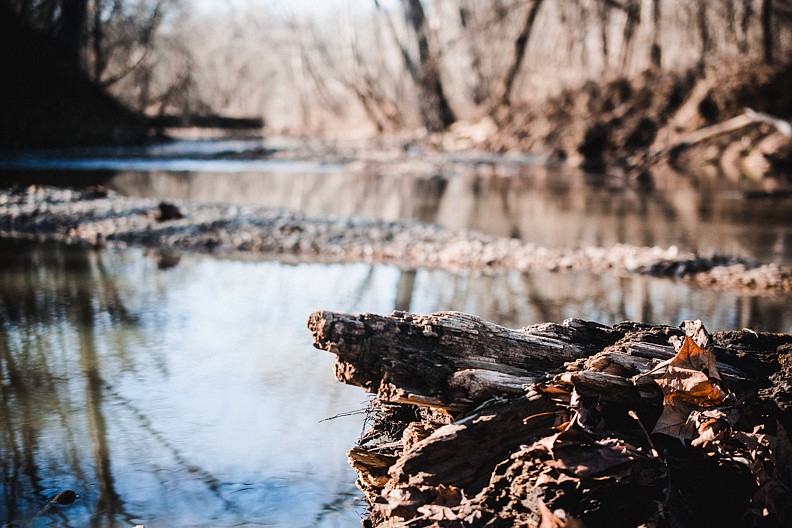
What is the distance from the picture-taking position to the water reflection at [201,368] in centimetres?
296

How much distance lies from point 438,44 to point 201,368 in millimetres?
22737

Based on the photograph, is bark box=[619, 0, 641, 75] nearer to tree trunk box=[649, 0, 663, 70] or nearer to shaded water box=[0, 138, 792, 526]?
tree trunk box=[649, 0, 663, 70]

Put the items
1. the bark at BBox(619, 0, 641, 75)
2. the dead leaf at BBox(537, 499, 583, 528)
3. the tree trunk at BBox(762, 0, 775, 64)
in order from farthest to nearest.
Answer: the tree trunk at BBox(762, 0, 775, 64) < the bark at BBox(619, 0, 641, 75) < the dead leaf at BBox(537, 499, 583, 528)

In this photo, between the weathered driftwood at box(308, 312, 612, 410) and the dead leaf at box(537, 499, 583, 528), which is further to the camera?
the weathered driftwood at box(308, 312, 612, 410)

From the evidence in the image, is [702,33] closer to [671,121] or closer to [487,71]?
[671,121]

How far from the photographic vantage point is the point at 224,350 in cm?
485

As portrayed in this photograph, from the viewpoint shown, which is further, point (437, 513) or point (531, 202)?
point (531, 202)

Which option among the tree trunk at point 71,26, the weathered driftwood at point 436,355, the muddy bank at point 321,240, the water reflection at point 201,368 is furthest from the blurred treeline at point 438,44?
the weathered driftwood at point 436,355

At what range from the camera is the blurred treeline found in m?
24.4

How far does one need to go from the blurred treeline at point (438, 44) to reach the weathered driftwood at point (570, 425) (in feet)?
49.1

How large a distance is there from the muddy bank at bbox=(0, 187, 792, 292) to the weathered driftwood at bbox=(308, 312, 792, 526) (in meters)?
4.89

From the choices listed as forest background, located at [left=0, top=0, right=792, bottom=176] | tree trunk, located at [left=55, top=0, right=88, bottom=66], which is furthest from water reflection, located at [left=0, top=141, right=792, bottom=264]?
tree trunk, located at [left=55, top=0, right=88, bottom=66]

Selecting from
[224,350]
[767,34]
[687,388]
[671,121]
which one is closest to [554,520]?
[687,388]

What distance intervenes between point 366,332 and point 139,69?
30.7 meters
